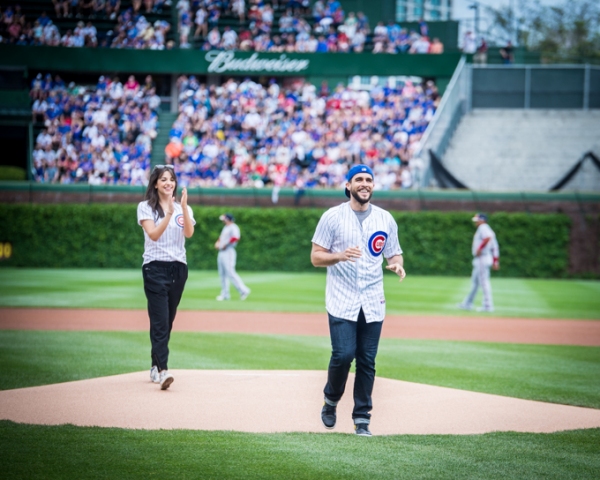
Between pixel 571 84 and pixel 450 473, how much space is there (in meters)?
34.7

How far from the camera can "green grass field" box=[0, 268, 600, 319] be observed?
62.5 feet

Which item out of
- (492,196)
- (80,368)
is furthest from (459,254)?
(80,368)

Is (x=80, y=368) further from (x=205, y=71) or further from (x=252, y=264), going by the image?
(x=205, y=71)

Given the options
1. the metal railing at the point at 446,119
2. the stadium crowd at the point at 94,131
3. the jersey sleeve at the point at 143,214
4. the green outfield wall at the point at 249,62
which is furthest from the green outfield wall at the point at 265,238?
the jersey sleeve at the point at 143,214

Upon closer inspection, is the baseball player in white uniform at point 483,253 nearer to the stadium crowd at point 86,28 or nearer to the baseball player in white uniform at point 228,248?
the baseball player in white uniform at point 228,248

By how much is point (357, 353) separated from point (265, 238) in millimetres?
23865

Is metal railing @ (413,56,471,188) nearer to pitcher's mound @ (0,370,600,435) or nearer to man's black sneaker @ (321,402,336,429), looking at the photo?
pitcher's mound @ (0,370,600,435)

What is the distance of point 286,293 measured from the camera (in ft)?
74.6

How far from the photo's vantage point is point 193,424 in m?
7.06

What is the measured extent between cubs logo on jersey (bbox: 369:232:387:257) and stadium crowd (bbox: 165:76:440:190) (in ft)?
81.0

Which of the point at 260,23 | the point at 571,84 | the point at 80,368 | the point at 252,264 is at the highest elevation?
the point at 260,23

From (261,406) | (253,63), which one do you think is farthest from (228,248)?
(253,63)

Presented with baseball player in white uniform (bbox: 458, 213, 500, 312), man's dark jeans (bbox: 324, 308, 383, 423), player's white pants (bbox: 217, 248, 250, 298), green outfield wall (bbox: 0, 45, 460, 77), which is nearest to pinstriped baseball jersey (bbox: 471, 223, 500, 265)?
baseball player in white uniform (bbox: 458, 213, 500, 312)

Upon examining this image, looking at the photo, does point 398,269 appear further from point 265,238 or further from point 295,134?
point 295,134
